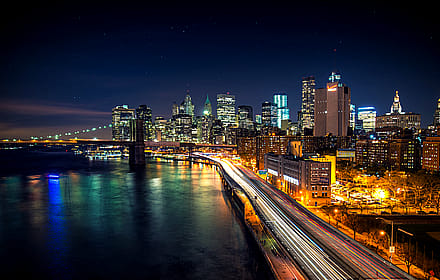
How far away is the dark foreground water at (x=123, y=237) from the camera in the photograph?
17.2 metres

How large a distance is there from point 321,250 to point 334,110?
4977 inches

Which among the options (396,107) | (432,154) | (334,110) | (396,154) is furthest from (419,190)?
(396,107)

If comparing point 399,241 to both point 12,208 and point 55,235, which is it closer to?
point 55,235

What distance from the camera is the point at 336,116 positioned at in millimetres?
130625

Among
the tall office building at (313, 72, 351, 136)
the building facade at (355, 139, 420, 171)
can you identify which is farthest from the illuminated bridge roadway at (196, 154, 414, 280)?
the tall office building at (313, 72, 351, 136)

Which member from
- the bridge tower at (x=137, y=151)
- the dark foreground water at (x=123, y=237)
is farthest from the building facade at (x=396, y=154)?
the bridge tower at (x=137, y=151)

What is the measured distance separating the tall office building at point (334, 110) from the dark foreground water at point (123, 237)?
345 ft

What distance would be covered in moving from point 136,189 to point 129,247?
22463 millimetres

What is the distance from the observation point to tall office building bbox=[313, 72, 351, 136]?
130 metres

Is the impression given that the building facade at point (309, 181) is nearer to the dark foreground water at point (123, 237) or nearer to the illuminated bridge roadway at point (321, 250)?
the illuminated bridge roadway at point (321, 250)

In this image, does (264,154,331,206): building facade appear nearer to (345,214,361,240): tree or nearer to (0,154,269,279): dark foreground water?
(345,214,361,240): tree

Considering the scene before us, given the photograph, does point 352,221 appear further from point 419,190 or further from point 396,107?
point 396,107

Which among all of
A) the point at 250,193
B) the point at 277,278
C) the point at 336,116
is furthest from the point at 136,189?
the point at 336,116

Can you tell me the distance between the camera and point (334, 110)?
132m
